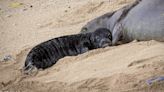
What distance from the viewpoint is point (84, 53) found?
5.62 m

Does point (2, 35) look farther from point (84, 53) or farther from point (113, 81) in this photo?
point (113, 81)

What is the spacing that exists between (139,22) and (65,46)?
1007 mm

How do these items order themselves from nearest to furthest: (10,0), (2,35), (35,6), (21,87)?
(21,87) → (2,35) → (35,6) → (10,0)

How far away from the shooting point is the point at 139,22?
5.78 meters

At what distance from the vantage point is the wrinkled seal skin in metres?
5.55

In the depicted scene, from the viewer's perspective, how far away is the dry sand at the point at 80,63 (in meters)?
4.14

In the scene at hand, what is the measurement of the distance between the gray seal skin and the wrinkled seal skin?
0.17 m

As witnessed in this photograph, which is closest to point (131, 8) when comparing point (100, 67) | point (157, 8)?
point (157, 8)

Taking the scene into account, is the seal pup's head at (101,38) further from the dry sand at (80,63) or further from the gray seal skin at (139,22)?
the dry sand at (80,63)

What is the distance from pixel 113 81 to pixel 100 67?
647 mm

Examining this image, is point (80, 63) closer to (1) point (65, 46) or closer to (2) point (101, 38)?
(1) point (65, 46)

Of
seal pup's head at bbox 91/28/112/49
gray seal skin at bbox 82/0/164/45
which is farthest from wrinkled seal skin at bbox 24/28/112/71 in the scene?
gray seal skin at bbox 82/0/164/45

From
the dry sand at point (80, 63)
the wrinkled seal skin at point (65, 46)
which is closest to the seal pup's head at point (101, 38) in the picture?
the wrinkled seal skin at point (65, 46)

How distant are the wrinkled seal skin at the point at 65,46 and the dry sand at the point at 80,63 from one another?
0.24 m
